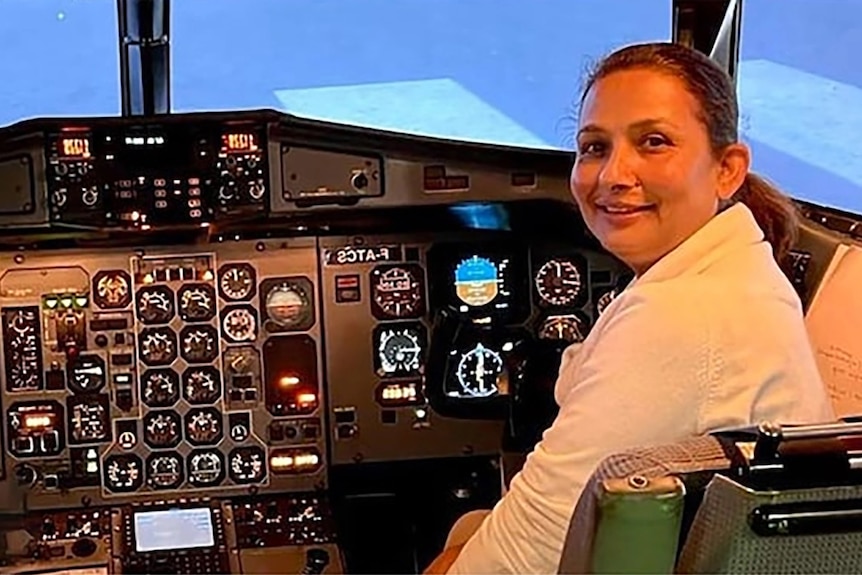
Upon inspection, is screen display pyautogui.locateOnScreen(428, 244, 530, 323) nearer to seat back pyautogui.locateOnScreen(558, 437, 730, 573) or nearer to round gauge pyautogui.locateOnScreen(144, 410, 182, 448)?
round gauge pyautogui.locateOnScreen(144, 410, 182, 448)

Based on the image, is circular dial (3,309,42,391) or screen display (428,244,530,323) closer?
circular dial (3,309,42,391)

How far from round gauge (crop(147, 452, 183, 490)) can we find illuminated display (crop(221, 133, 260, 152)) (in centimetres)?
87

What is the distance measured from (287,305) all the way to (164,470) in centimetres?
57

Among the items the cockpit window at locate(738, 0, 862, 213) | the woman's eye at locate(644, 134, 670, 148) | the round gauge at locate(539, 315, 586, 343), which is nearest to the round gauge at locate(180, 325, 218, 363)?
the round gauge at locate(539, 315, 586, 343)

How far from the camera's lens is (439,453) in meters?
3.71

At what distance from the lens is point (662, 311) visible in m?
1.48

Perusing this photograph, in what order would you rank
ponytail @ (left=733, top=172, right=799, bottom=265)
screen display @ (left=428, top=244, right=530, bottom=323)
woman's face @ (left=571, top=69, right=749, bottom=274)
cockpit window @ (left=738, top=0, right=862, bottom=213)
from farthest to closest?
1. screen display @ (left=428, top=244, right=530, bottom=323)
2. cockpit window @ (left=738, top=0, right=862, bottom=213)
3. ponytail @ (left=733, top=172, right=799, bottom=265)
4. woman's face @ (left=571, top=69, right=749, bottom=274)

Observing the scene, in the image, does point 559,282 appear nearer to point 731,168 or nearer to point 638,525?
point 731,168

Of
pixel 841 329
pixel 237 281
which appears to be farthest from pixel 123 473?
pixel 841 329

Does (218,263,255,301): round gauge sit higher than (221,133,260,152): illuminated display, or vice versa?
(221,133,260,152): illuminated display

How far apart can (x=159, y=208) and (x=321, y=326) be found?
22.8 inches

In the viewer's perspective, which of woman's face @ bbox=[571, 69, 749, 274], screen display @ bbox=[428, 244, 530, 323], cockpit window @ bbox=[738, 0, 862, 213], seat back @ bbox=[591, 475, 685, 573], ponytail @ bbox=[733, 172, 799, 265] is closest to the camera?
seat back @ bbox=[591, 475, 685, 573]

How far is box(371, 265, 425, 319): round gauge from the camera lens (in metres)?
3.66

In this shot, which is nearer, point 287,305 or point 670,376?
point 670,376
